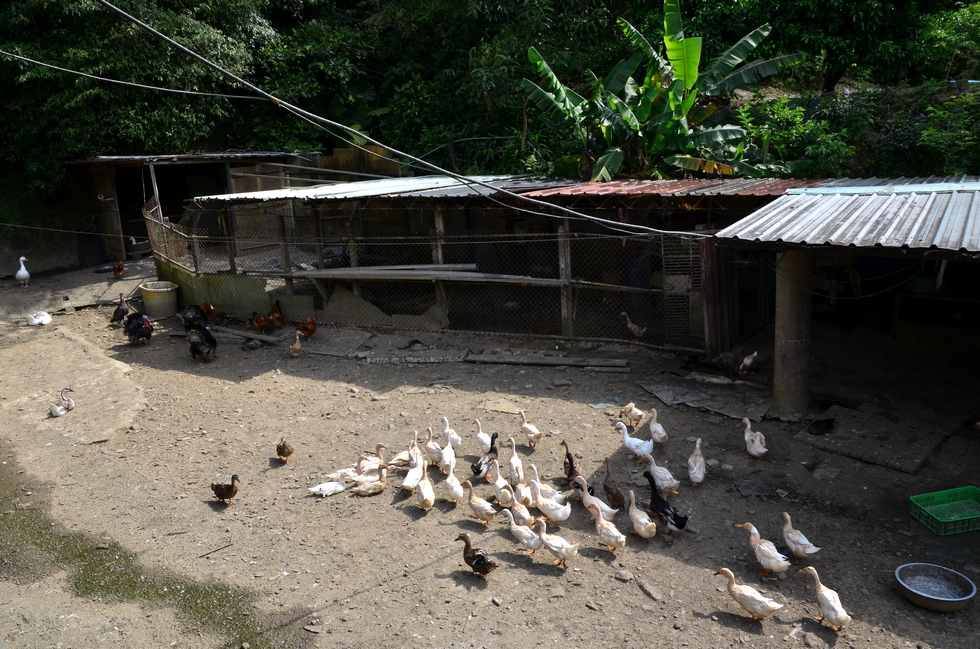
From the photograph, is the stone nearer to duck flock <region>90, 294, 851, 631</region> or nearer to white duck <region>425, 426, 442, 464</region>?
duck flock <region>90, 294, 851, 631</region>

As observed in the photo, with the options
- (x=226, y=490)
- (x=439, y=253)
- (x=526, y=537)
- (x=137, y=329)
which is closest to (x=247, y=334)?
(x=137, y=329)

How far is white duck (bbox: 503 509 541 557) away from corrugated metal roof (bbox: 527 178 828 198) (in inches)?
229

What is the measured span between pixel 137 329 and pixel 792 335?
12.3m

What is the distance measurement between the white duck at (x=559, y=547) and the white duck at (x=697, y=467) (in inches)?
77.6

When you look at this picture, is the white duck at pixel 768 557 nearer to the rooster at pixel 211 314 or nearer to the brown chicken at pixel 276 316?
the brown chicken at pixel 276 316

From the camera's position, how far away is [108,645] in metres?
6.09

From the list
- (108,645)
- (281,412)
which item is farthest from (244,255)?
(108,645)

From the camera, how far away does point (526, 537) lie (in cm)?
673

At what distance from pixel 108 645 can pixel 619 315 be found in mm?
9032

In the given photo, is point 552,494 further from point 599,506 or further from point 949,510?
point 949,510

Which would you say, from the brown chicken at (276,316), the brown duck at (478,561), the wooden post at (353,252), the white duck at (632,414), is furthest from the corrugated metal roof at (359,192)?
the brown duck at (478,561)

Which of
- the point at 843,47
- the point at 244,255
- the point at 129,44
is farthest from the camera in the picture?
the point at 129,44

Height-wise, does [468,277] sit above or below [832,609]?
above

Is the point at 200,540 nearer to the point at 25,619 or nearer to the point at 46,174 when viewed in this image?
the point at 25,619
